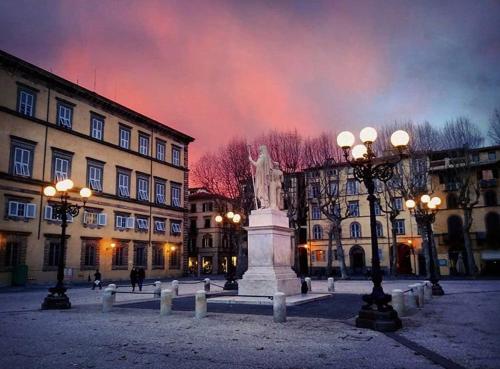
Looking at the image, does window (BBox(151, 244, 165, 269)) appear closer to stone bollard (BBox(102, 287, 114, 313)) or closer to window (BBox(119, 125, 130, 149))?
window (BBox(119, 125, 130, 149))

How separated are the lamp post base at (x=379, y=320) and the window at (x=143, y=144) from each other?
37.6m

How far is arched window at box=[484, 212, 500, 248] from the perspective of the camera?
149 ft

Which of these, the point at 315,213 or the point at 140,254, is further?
the point at 315,213

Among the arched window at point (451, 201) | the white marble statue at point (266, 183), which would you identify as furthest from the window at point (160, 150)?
the arched window at point (451, 201)

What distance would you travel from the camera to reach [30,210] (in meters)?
31.5

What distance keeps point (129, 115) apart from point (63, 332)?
35.7m

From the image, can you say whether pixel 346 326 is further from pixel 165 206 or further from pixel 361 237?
pixel 361 237

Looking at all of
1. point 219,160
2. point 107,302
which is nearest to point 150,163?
point 219,160

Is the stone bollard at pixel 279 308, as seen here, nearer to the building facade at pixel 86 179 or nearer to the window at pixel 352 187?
the building facade at pixel 86 179

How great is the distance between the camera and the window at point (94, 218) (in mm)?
36531

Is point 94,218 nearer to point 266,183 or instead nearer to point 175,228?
point 175,228

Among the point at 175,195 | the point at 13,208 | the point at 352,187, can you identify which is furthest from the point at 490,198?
the point at 13,208

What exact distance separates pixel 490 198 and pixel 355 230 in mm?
16303

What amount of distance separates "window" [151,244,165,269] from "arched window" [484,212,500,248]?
3604 centimetres
